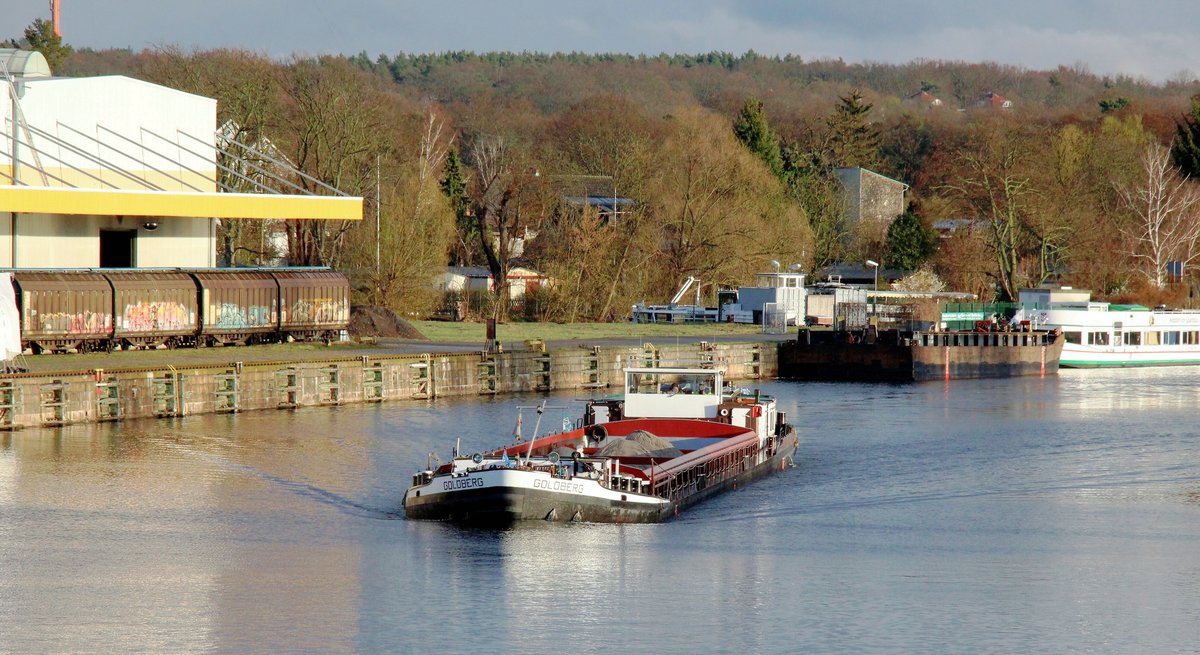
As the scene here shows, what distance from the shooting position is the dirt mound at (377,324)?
236 feet

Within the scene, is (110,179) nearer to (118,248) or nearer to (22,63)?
(118,248)

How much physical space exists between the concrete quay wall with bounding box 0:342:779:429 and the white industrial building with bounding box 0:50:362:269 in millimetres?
11692

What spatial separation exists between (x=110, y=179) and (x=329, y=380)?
1761 cm

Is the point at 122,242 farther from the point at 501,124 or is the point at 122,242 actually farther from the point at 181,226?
the point at 501,124

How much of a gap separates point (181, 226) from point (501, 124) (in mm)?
112789

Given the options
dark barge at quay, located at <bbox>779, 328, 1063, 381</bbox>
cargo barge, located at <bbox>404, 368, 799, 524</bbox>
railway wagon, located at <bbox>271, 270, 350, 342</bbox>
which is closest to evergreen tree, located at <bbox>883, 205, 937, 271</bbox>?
dark barge at quay, located at <bbox>779, 328, 1063, 381</bbox>

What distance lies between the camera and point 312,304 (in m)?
66.8

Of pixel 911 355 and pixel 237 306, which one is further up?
pixel 237 306

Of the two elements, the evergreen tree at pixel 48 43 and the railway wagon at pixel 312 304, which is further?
the evergreen tree at pixel 48 43

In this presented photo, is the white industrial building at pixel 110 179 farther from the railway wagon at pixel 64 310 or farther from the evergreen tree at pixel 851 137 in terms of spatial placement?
the evergreen tree at pixel 851 137

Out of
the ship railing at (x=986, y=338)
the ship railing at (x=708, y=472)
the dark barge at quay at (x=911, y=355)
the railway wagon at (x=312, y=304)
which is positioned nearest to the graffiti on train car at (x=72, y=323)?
the railway wagon at (x=312, y=304)

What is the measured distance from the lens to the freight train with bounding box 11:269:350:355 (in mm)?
57312

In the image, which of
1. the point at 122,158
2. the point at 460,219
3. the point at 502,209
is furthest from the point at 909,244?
the point at 122,158

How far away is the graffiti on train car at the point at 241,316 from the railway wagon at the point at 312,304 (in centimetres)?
88
